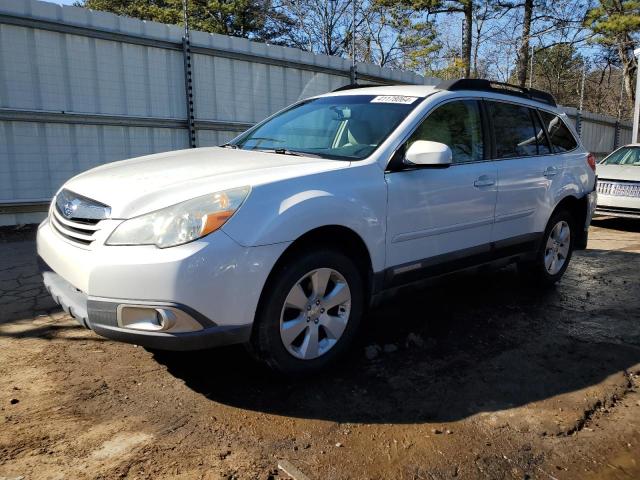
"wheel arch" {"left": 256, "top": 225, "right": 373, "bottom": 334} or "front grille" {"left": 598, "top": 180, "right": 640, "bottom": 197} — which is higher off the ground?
"wheel arch" {"left": 256, "top": 225, "right": 373, "bottom": 334}

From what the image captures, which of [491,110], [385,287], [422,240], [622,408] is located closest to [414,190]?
[422,240]

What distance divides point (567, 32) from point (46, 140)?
69.9ft

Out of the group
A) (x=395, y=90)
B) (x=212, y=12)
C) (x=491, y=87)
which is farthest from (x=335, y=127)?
(x=212, y=12)

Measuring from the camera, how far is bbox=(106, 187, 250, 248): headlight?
261 cm

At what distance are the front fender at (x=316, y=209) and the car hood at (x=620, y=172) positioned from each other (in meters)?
7.56

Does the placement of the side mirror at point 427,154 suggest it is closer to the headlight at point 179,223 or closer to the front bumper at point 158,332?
the headlight at point 179,223

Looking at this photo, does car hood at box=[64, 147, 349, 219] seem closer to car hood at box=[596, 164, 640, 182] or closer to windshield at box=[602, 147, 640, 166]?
car hood at box=[596, 164, 640, 182]

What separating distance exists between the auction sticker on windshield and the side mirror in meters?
0.51

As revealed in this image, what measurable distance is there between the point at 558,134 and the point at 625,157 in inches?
254

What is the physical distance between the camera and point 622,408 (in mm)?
2963

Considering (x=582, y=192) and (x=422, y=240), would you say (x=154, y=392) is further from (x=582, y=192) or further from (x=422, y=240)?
(x=582, y=192)

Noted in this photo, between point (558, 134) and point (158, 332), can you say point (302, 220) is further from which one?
point (558, 134)

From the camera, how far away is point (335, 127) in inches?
153

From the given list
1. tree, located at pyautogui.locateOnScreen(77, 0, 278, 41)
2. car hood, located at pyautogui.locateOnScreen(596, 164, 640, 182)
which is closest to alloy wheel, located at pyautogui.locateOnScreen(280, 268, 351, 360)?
car hood, located at pyautogui.locateOnScreen(596, 164, 640, 182)
